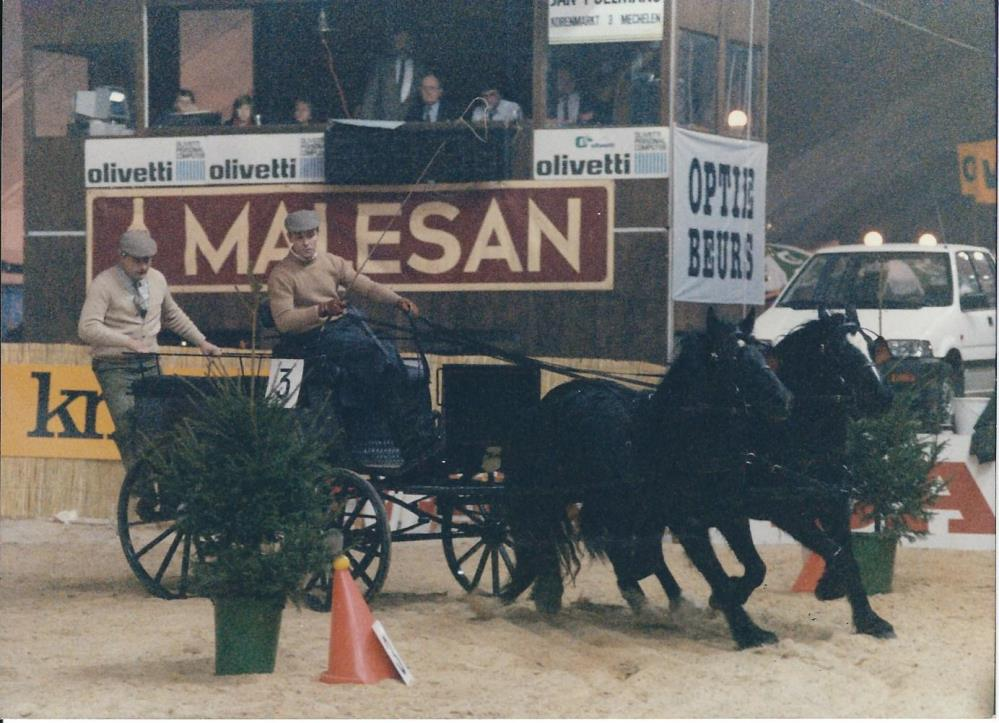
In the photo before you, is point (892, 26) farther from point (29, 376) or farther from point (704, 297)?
point (29, 376)

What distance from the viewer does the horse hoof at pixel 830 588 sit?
8484 millimetres

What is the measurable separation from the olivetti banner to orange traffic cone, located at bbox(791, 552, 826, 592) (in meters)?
1.95

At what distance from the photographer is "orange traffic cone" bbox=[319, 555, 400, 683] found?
700 cm

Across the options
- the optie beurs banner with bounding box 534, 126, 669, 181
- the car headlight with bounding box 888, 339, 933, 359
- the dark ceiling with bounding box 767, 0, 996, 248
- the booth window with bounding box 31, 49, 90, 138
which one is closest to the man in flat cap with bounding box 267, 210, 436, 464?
the optie beurs banner with bounding box 534, 126, 669, 181

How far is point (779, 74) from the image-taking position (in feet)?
33.9

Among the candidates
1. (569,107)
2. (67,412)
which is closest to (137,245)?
(569,107)

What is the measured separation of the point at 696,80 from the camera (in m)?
10.0

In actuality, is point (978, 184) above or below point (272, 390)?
above

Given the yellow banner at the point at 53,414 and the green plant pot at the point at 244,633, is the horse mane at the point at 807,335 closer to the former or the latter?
the green plant pot at the point at 244,633

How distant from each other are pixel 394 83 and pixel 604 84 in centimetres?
125

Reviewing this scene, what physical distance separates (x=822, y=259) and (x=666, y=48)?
88.1 inches

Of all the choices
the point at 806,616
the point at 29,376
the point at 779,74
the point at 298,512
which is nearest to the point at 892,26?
the point at 779,74

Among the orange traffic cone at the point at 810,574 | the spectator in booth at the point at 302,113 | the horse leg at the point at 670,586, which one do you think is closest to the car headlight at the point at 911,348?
the orange traffic cone at the point at 810,574

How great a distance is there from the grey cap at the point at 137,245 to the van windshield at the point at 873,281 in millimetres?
4159
